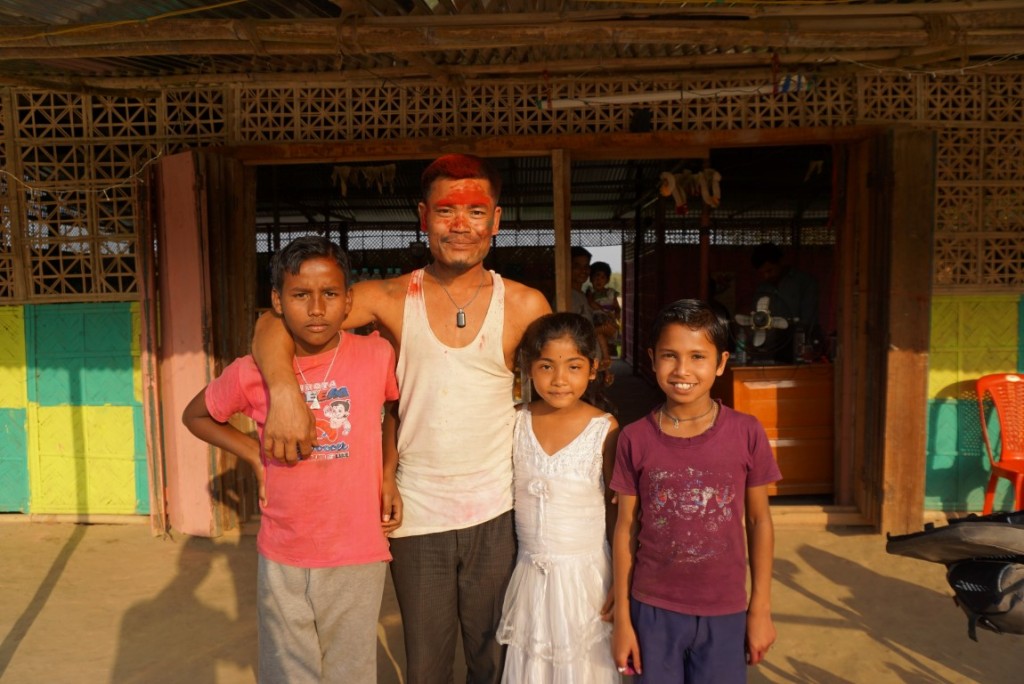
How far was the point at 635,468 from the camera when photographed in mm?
1942

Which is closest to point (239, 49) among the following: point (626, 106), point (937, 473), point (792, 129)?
point (626, 106)

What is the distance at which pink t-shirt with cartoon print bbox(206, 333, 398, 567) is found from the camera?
194 cm

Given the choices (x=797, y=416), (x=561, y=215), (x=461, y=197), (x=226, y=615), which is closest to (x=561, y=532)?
(x=461, y=197)

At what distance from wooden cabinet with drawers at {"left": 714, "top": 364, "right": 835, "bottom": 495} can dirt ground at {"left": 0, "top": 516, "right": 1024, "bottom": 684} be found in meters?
0.49

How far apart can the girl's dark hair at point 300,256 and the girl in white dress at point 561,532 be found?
0.59 metres

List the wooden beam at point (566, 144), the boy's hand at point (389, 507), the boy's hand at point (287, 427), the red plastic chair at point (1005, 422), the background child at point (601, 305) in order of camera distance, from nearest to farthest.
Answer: the boy's hand at point (287, 427)
the boy's hand at point (389, 507)
the red plastic chair at point (1005, 422)
the wooden beam at point (566, 144)
the background child at point (601, 305)

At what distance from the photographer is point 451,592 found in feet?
6.90

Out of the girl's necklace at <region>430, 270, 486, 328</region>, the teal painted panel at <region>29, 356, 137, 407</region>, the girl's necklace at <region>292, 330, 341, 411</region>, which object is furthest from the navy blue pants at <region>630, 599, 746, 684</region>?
the teal painted panel at <region>29, 356, 137, 407</region>

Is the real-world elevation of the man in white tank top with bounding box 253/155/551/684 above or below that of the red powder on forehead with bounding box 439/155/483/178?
below

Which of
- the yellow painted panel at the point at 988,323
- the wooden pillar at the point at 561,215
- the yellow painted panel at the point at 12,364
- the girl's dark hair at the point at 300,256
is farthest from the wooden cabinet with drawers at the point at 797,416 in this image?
the yellow painted panel at the point at 12,364

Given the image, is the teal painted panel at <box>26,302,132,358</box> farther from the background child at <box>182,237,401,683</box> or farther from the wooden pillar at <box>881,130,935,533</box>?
the wooden pillar at <box>881,130,935,533</box>

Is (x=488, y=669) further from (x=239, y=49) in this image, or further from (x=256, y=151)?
(x=256, y=151)

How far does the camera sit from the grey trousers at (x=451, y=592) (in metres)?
2.07

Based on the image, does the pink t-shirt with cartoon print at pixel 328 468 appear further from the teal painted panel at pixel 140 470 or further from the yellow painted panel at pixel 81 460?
the yellow painted panel at pixel 81 460
